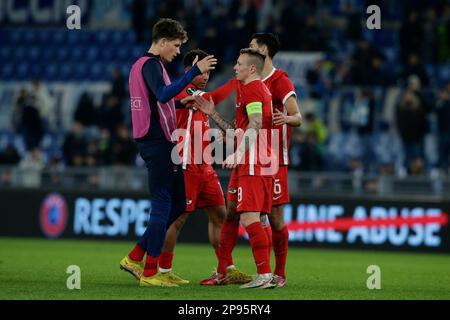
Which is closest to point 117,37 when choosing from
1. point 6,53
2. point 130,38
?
point 130,38

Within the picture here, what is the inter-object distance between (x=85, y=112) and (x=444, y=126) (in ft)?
23.1

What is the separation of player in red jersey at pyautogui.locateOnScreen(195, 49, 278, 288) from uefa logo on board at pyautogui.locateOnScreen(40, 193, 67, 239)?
9612mm

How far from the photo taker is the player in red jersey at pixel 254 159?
946 centimetres

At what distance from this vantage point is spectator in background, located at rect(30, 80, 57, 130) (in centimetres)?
2200

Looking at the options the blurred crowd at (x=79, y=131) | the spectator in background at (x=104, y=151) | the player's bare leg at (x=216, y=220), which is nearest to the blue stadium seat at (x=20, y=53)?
the blurred crowd at (x=79, y=131)

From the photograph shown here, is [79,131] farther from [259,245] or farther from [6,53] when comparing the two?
[259,245]

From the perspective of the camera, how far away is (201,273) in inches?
460

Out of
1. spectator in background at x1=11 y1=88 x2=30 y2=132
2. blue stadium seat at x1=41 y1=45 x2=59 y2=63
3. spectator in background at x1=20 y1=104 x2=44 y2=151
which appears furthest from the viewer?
blue stadium seat at x1=41 y1=45 x2=59 y2=63

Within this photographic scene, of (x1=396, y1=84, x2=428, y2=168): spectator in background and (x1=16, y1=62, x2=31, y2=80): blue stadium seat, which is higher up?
(x1=16, y1=62, x2=31, y2=80): blue stadium seat

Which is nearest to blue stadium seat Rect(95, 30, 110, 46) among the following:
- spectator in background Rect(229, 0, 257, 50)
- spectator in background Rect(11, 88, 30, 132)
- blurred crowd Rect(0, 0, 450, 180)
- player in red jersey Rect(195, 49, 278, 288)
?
blurred crowd Rect(0, 0, 450, 180)

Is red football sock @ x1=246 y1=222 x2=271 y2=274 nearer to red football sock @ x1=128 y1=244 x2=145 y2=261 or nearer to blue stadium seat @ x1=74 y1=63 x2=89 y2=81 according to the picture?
red football sock @ x1=128 y1=244 x2=145 y2=261

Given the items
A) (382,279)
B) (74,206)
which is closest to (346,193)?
(74,206)
